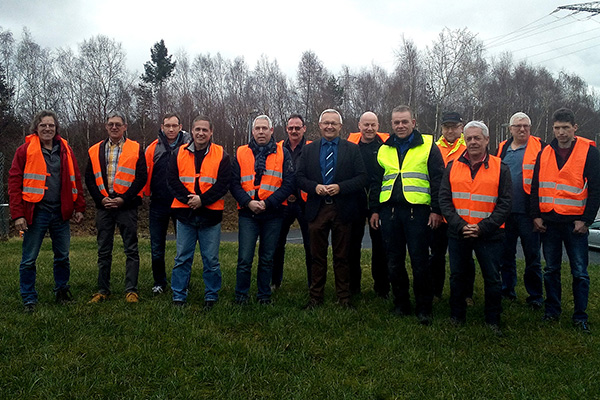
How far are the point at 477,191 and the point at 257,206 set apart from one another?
7.92 feet

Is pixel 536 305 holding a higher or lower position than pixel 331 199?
lower

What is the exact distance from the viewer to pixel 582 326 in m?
4.67

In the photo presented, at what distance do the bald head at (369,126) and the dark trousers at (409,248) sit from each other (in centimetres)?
116

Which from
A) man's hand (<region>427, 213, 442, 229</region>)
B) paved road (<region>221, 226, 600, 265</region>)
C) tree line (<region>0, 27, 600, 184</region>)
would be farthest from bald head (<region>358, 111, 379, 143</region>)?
tree line (<region>0, 27, 600, 184</region>)

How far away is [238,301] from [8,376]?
2514mm

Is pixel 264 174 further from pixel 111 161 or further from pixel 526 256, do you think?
pixel 526 256

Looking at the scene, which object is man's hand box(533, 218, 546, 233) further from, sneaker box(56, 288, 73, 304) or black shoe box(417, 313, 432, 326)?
sneaker box(56, 288, 73, 304)

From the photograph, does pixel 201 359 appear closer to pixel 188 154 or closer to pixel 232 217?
pixel 188 154

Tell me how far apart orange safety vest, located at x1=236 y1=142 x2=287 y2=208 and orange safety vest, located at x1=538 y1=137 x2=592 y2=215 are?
3.04 metres

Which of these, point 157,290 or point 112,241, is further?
point 157,290

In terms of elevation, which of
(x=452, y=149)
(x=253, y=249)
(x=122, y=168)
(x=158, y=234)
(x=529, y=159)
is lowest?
(x=253, y=249)

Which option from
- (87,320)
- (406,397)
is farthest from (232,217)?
(406,397)

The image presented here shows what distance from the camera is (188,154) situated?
17.3 feet

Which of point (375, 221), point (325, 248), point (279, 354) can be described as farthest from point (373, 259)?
point (279, 354)
